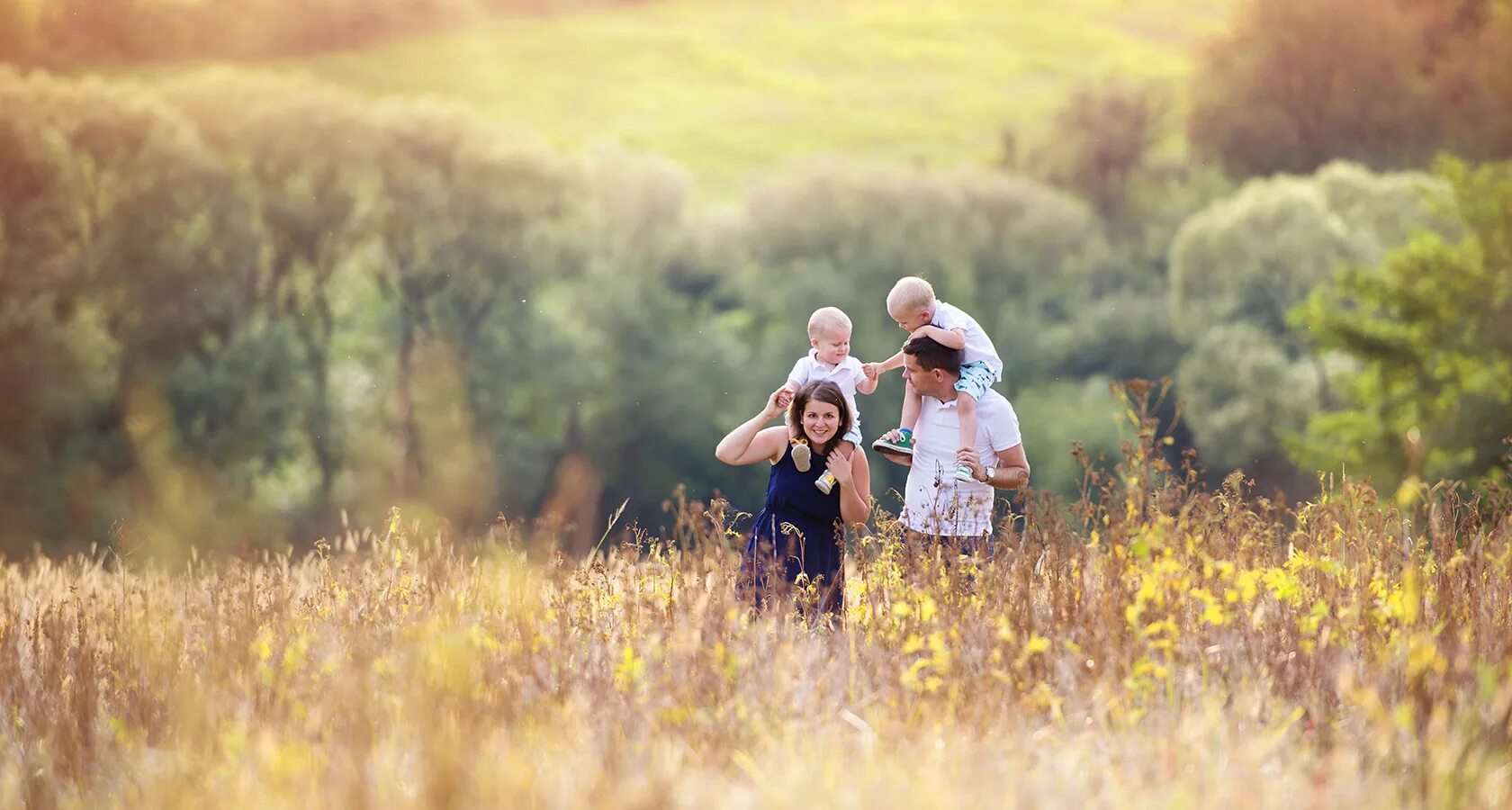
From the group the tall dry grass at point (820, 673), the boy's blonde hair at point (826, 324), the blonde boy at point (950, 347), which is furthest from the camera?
the blonde boy at point (950, 347)

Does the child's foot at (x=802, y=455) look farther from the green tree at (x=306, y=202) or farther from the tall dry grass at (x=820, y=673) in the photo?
the green tree at (x=306, y=202)

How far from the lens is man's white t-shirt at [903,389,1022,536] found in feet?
22.1

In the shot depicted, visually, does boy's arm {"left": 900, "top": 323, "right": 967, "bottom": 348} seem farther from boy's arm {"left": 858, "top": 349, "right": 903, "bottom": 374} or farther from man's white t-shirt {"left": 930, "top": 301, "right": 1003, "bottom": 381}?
boy's arm {"left": 858, "top": 349, "right": 903, "bottom": 374}

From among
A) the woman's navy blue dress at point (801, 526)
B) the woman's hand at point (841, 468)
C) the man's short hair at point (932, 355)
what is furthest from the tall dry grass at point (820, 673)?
the man's short hair at point (932, 355)

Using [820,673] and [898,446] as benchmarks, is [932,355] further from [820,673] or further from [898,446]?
[820,673]

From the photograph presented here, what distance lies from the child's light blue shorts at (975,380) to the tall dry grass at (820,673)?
0.73 m

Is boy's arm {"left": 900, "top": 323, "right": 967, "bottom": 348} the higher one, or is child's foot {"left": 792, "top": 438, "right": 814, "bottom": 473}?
boy's arm {"left": 900, "top": 323, "right": 967, "bottom": 348}

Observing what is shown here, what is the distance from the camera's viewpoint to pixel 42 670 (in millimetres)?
6020

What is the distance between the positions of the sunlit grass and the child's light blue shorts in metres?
42.0

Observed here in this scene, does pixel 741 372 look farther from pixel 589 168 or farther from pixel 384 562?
pixel 384 562

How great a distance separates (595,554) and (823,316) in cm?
160

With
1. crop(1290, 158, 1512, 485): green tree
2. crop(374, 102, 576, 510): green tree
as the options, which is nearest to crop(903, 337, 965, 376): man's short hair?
crop(1290, 158, 1512, 485): green tree

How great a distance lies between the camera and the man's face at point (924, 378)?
22.4 ft

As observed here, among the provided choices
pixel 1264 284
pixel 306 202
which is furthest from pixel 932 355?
pixel 1264 284
